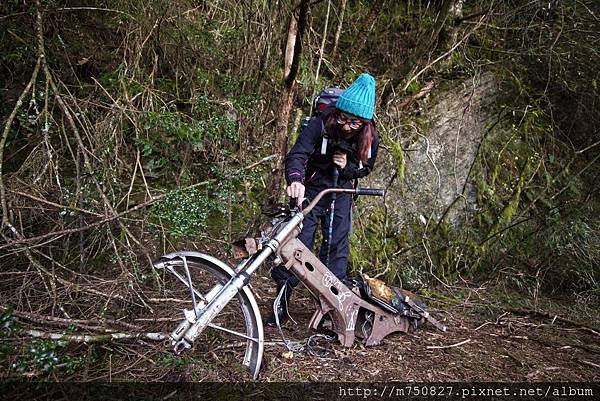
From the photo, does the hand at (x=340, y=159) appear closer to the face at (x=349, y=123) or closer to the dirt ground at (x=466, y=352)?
the face at (x=349, y=123)

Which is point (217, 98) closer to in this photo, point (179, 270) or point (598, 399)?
point (179, 270)

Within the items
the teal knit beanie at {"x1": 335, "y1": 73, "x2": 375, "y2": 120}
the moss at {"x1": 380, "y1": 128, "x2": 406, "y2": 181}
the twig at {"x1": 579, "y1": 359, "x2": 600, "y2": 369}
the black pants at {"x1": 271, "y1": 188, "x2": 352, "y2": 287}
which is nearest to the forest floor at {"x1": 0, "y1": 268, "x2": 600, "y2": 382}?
the twig at {"x1": 579, "y1": 359, "x2": 600, "y2": 369}

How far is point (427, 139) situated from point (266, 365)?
360 centimetres

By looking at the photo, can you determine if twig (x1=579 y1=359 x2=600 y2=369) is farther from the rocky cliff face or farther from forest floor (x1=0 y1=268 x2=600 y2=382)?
the rocky cliff face

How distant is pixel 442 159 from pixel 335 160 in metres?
3.13

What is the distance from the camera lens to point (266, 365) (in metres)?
3.16

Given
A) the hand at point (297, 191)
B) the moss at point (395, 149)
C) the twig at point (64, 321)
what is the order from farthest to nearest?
the moss at point (395, 149) < the hand at point (297, 191) < the twig at point (64, 321)

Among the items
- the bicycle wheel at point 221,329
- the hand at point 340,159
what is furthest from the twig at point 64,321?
the hand at point 340,159

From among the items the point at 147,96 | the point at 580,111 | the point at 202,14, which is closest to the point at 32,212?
the point at 147,96

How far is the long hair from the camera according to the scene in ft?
11.1

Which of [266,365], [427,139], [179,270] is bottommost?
[266,365]

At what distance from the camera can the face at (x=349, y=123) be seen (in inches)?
130

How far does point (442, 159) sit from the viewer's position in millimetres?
6176

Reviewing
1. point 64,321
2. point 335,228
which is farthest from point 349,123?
point 64,321
